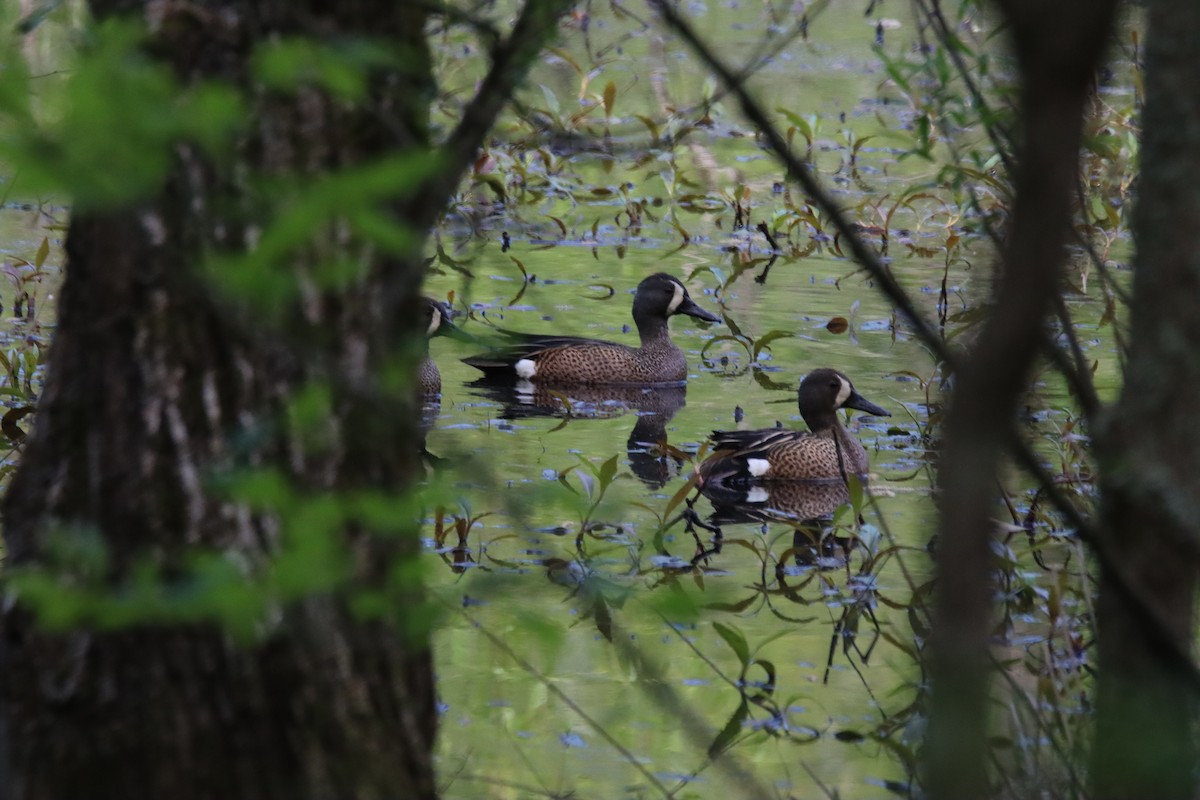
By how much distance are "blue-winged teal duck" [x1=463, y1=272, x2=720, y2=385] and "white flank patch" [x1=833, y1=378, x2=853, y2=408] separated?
172 cm

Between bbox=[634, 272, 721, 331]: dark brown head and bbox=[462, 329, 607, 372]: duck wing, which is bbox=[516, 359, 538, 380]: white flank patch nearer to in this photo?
bbox=[462, 329, 607, 372]: duck wing

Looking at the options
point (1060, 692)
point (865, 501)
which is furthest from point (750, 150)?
point (1060, 692)

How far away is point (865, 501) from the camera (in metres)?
7.06

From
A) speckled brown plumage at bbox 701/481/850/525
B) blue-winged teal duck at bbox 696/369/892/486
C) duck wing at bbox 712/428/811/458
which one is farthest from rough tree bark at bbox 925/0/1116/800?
duck wing at bbox 712/428/811/458

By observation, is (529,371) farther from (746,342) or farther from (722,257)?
(722,257)

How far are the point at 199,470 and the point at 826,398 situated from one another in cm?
591

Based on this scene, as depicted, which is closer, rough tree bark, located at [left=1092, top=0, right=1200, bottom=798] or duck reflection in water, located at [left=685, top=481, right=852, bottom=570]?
rough tree bark, located at [left=1092, top=0, right=1200, bottom=798]

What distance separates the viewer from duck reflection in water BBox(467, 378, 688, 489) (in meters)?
8.57

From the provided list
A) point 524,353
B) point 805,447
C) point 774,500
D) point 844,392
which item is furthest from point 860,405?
point 524,353

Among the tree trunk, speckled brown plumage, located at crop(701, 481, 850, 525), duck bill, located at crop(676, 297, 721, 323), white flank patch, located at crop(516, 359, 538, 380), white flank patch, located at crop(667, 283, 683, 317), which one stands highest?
the tree trunk

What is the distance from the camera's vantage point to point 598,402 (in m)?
9.34

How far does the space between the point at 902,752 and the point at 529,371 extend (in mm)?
5995

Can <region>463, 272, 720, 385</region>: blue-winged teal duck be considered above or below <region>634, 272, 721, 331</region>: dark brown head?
below

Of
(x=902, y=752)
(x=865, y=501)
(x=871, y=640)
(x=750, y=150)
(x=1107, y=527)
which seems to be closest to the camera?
(x=1107, y=527)
